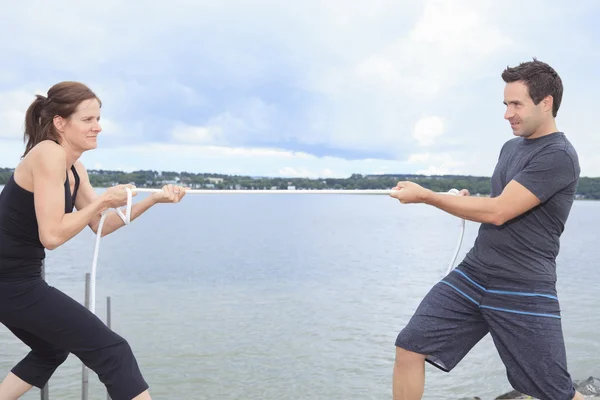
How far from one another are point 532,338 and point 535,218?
24.4 inches

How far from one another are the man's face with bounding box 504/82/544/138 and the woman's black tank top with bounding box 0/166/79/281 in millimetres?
2412

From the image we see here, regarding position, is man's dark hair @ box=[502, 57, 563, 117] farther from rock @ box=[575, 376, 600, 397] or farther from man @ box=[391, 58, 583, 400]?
rock @ box=[575, 376, 600, 397]

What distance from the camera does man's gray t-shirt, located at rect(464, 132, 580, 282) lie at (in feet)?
10.8

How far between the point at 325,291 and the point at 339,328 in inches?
221

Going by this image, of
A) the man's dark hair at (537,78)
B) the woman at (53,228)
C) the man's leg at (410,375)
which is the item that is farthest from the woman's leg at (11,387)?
the man's dark hair at (537,78)

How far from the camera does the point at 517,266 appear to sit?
3.42m

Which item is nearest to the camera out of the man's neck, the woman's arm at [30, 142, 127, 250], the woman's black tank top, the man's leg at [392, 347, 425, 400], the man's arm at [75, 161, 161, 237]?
the woman's arm at [30, 142, 127, 250]

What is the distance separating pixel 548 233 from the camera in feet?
11.3

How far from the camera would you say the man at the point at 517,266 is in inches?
130

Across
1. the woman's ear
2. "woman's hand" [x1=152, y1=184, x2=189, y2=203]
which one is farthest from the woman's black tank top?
"woman's hand" [x1=152, y1=184, x2=189, y2=203]

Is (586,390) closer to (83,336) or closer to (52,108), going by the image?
(83,336)

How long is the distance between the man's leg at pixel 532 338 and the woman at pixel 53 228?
1.87m

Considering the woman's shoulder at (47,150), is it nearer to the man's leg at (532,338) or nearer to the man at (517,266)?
the man at (517,266)

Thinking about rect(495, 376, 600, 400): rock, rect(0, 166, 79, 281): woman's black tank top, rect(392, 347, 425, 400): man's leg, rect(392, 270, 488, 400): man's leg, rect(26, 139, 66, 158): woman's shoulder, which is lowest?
rect(495, 376, 600, 400): rock
